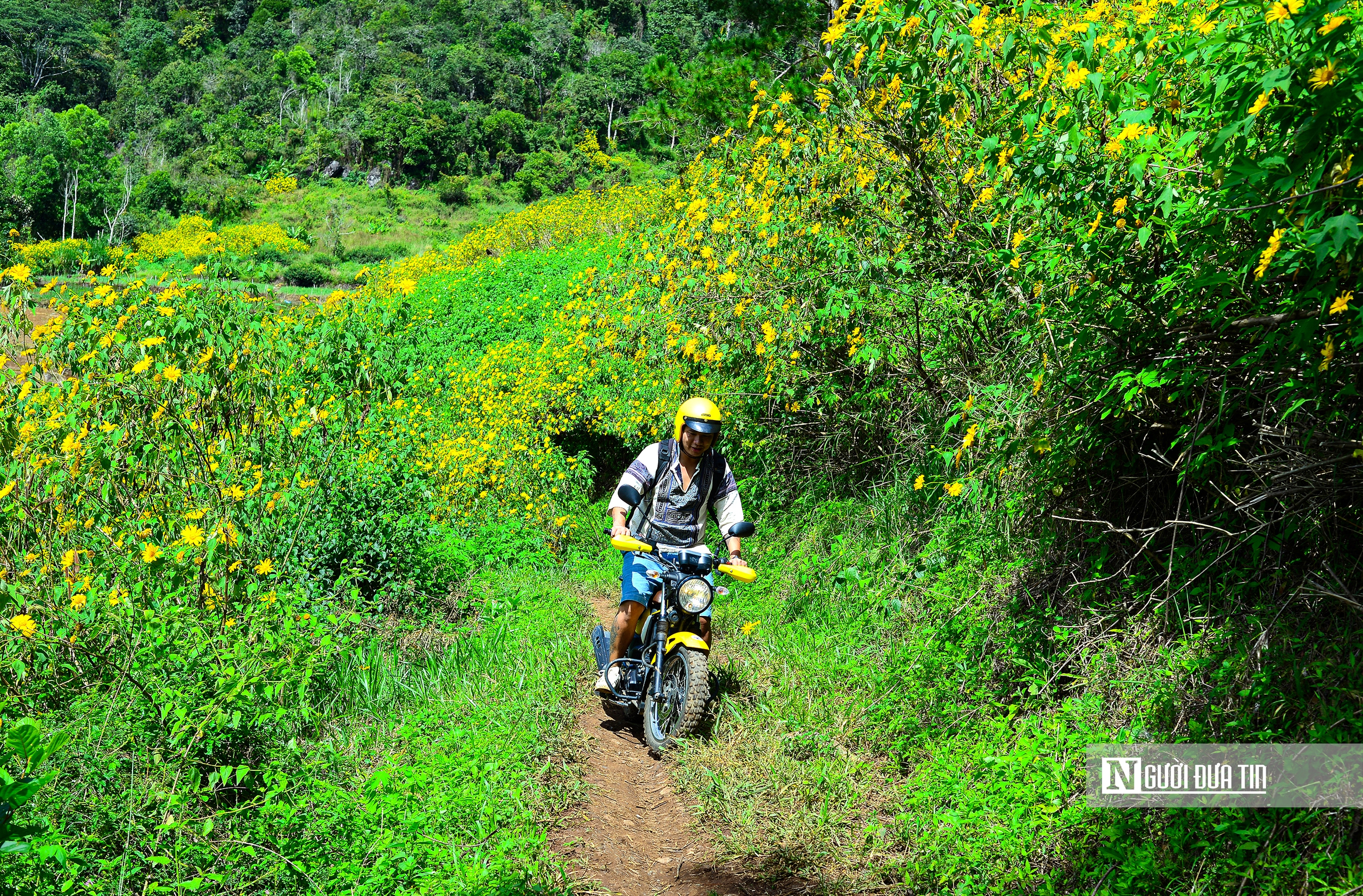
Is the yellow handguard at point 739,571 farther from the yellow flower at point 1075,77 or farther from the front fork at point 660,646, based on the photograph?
the yellow flower at point 1075,77

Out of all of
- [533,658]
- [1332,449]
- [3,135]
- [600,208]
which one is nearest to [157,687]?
[533,658]

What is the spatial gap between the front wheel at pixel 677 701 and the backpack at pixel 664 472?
75 centimetres

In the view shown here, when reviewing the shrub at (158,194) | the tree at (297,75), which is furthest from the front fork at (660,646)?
the tree at (297,75)

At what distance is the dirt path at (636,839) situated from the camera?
13.4 feet

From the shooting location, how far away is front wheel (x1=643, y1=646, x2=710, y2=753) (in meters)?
4.93

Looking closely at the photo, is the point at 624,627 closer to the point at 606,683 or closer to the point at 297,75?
the point at 606,683

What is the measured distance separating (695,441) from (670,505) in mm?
412

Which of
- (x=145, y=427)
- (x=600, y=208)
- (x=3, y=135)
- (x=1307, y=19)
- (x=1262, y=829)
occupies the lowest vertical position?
(x=3, y=135)

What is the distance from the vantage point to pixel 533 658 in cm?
625

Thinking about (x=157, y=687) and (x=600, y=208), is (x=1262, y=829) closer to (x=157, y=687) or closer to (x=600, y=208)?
(x=157, y=687)

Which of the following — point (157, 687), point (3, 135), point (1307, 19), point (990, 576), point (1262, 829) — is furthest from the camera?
point (3, 135)

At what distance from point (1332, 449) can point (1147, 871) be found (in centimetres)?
153

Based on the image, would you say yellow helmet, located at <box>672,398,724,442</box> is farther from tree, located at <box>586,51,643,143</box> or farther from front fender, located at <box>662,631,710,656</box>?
tree, located at <box>586,51,643,143</box>

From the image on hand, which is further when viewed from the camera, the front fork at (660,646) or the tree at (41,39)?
the tree at (41,39)
